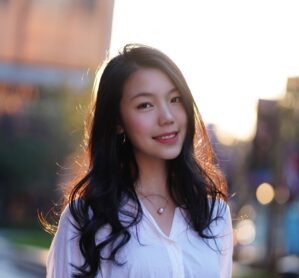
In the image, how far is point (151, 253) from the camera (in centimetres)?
319

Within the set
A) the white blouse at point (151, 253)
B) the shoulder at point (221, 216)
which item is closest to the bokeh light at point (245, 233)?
the shoulder at point (221, 216)

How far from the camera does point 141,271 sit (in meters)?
3.15

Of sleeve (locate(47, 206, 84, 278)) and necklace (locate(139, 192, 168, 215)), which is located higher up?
necklace (locate(139, 192, 168, 215))

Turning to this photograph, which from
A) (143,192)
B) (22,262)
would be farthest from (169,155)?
(22,262)

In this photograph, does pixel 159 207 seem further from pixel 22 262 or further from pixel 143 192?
pixel 22 262

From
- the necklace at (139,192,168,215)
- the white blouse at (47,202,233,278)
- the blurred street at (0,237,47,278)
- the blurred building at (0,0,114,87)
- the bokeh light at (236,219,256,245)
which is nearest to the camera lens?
the white blouse at (47,202,233,278)

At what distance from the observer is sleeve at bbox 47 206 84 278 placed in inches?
129

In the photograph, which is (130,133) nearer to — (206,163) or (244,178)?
(206,163)

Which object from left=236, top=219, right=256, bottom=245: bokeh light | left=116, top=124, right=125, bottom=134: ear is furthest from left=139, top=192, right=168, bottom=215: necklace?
left=236, top=219, right=256, bottom=245: bokeh light

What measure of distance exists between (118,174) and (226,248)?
0.47 meters

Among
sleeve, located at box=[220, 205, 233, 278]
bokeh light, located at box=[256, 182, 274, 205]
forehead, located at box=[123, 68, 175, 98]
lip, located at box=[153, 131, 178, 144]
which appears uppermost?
forehead, located at box=[123, 68, 175, 98]

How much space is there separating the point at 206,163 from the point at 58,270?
0.71 metres

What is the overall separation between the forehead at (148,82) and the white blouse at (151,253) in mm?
403

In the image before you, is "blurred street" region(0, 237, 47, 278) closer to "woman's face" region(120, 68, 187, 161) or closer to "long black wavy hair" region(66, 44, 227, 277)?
"long black wavy hair" region(66, 44, 227, 277)
